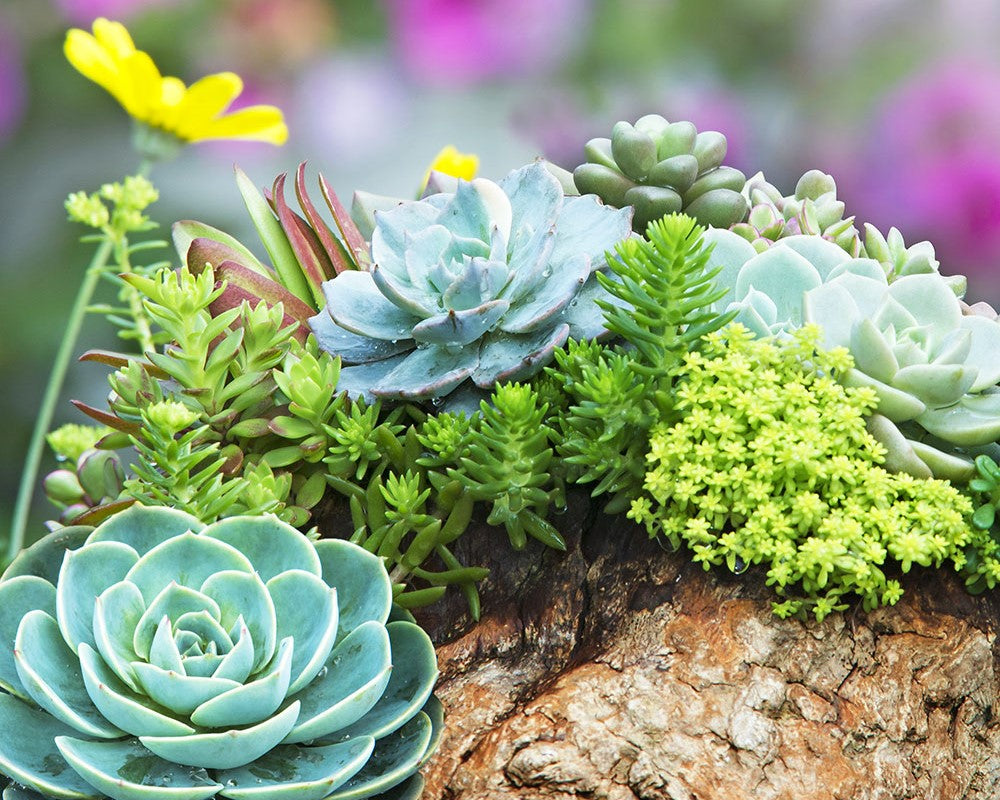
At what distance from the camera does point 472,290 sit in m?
1.06

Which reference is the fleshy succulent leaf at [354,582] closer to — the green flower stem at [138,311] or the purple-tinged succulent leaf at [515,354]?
the purple-tinged succulent leaf at [515,354]

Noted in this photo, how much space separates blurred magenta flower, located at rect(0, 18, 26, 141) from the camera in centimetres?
261

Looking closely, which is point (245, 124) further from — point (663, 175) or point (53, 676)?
point (53, 676)

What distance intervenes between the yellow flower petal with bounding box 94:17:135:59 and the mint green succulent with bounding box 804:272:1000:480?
1.08m

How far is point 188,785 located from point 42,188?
8.38 ft

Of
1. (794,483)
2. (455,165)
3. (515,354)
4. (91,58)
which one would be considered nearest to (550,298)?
(515,354)

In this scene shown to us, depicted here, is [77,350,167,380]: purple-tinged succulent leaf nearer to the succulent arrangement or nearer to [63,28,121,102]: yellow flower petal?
the succulent arrangement

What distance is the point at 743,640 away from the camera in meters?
1.01

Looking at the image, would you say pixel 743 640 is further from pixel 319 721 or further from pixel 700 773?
pixel 319 721

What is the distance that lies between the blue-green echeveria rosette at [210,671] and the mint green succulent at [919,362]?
47cm

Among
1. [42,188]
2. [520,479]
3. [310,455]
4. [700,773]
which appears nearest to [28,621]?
[310,455]

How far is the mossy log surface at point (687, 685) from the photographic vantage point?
93 centimetres

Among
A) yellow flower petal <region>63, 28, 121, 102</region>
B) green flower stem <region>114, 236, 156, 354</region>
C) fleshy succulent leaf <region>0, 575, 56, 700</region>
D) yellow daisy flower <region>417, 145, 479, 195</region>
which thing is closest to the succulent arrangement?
fleshy succulent leaf <region>0, 575, 56, 700</region>

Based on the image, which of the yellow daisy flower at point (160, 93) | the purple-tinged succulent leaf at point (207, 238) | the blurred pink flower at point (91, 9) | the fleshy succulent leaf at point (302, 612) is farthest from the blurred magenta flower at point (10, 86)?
the fleshy succulent leaf at point (302, 612)
